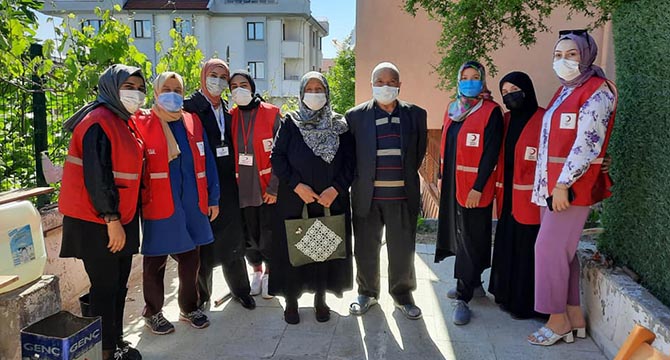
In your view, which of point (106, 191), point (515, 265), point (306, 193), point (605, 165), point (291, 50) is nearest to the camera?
point (106, 191)

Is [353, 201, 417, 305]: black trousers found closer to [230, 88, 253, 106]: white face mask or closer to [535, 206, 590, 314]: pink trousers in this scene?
[535, 206, 590, 314]: pink trousers

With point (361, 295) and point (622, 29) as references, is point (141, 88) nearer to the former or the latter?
point (361, 295)

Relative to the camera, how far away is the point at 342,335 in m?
3.54

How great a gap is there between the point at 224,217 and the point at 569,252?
250 centimetres

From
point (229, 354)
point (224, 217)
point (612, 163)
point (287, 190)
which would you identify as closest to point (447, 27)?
point (612, 163)

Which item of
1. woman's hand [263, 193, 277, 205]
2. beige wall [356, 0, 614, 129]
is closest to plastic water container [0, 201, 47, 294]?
woman's hand [263, 193, 277, 205]

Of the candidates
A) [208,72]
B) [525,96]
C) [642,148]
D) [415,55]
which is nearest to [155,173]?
[208,72]

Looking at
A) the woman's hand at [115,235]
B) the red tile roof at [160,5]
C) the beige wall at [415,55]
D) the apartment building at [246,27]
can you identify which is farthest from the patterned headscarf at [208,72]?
the red tile roof at [160,5]

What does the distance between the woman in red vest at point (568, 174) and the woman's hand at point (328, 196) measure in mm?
1365

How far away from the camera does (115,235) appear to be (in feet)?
9.25

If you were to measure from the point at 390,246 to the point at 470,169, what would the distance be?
0.83 metres

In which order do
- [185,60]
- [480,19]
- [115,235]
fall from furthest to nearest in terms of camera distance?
[185,60], [480,19], [115,235]

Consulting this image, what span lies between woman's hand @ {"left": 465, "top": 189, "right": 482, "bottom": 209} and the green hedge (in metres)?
0.91

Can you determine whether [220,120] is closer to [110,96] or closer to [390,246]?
[110,96]
